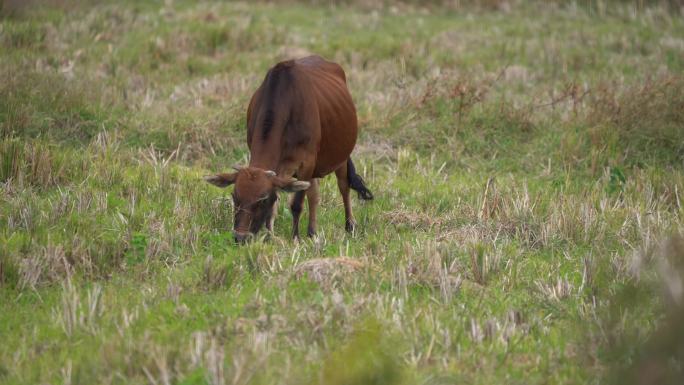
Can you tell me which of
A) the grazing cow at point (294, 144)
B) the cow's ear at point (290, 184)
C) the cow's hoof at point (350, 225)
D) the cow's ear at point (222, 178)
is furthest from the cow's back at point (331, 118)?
the cow's ear at point (222, 178)

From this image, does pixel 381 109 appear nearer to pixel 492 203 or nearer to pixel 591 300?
pixel 492 203

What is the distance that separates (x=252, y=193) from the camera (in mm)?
6727

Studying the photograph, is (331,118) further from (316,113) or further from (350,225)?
(350,225)

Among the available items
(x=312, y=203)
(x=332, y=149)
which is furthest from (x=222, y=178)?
(x=332, y=149)

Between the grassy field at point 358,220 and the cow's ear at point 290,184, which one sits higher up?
the cow's ear at point 290,184

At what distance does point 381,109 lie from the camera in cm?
1100

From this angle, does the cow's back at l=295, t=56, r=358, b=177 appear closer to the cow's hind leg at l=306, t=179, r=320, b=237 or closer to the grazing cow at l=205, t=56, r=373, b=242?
the grazing cow at l=205, t=56, r=373, b=242

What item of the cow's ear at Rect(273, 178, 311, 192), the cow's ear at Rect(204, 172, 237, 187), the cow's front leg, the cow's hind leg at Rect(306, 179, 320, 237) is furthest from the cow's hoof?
the cow's ear at Rect(204, 172, 237, 187)

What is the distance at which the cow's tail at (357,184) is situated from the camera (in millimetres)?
8398

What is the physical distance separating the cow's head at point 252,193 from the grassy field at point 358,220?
19 cm

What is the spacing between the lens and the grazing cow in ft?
22.3

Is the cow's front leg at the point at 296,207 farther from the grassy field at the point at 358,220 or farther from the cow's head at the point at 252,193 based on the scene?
the cow's head at the point at 252,193

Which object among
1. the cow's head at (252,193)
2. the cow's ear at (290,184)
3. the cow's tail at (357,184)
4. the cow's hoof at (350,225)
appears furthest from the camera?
the cow's tail at (357,184)

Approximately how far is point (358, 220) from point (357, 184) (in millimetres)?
460
